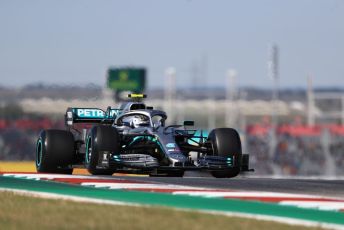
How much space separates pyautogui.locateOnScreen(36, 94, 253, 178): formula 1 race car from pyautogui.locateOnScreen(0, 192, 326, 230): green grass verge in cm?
577

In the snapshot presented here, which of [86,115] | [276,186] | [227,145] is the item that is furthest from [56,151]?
[276,186]

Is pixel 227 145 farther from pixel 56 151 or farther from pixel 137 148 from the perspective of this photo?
pixel 56 151

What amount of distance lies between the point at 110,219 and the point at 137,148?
7.69 metres

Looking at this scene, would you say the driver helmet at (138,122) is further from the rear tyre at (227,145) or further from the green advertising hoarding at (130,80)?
the green advertising hoarding at (130,80)

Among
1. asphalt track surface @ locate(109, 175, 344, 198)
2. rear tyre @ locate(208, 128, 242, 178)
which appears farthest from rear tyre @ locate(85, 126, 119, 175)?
rear tyre @ locate(208, 128, 242, 178)

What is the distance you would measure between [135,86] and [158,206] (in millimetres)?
44739

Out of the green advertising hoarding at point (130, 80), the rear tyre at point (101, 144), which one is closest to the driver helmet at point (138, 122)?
the rear tyre at point (101, 144)

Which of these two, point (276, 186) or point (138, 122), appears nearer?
point (276, 186)

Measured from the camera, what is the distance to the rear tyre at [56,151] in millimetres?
17984

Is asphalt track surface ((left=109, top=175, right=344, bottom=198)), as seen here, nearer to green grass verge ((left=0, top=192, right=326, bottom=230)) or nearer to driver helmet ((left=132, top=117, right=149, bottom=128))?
driver helmet ((left=132, top=117, right=149, bottom=128))

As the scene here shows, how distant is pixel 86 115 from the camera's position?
19172 millimetres

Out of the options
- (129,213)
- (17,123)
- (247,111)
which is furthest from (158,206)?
(247,111)

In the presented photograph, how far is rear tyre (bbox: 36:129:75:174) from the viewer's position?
17984mm

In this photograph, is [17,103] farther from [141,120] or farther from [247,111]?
[247,111]
